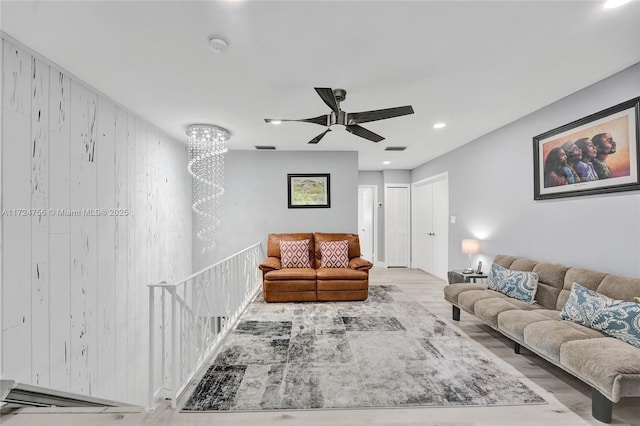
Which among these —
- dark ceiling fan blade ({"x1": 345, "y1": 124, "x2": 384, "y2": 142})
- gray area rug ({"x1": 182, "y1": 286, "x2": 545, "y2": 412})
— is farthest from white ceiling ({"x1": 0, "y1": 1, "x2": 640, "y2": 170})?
gray area rug ({"x1": 182, "y1": 286, "x2": 545, "y2": 412})

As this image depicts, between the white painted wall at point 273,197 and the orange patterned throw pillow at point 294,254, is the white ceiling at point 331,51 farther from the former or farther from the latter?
the orange patterned throw pillow at point 294,254

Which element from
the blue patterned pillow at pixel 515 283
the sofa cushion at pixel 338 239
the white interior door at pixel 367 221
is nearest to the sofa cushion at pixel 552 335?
the blue patterned pillow at pixel 515 283

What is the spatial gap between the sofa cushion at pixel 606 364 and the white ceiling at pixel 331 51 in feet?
6.98

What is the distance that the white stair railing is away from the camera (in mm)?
2150

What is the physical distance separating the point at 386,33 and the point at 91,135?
288cm

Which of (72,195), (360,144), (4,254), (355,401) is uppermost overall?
(360,144)

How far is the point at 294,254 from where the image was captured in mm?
5082

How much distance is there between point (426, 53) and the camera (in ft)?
7.77

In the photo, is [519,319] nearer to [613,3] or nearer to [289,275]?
[613,3]

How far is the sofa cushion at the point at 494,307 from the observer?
2.99 metres

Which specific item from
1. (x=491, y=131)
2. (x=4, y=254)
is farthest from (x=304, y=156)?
(x=4, y=254)

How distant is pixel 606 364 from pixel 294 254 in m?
3.86

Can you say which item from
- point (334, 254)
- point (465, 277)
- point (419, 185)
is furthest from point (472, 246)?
point (419, 185)

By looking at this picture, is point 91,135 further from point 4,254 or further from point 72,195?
point 4,254
